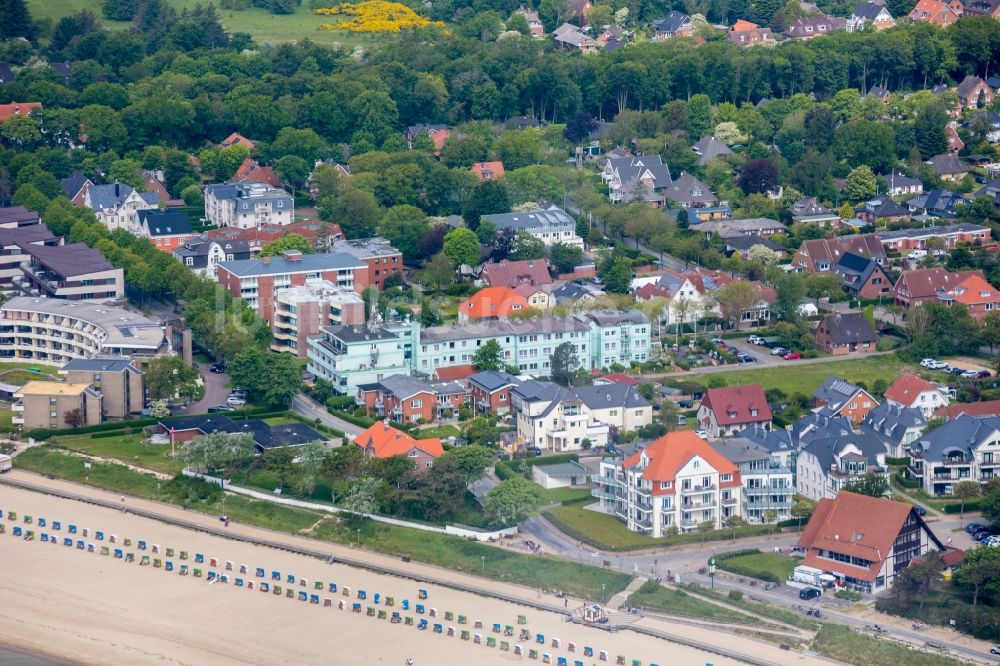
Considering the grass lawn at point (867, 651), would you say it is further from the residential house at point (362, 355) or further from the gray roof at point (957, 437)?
the residential house at point (362, 355)

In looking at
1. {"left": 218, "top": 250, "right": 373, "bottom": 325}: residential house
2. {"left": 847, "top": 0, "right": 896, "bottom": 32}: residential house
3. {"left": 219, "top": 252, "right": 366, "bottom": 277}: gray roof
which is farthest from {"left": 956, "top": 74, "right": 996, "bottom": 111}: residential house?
{"left": 219, "top": 252, "right": 366, "bottom": 277}: gray roof

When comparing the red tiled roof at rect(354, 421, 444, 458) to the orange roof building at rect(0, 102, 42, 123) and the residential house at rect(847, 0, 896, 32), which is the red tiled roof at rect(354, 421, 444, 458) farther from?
the residential house at rect(847, 0, 896, 32)

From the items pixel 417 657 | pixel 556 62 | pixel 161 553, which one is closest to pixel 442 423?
pixel 161 553

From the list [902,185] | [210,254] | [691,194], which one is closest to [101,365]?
[210,254]

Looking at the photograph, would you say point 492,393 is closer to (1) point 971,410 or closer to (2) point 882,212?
(1) point 971,410

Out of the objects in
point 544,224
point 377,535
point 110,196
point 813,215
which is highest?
point 813,215

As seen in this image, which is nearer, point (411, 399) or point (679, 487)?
point (679, 487)

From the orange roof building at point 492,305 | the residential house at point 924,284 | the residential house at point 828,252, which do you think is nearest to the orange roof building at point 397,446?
the orange roof building at point 492,305
